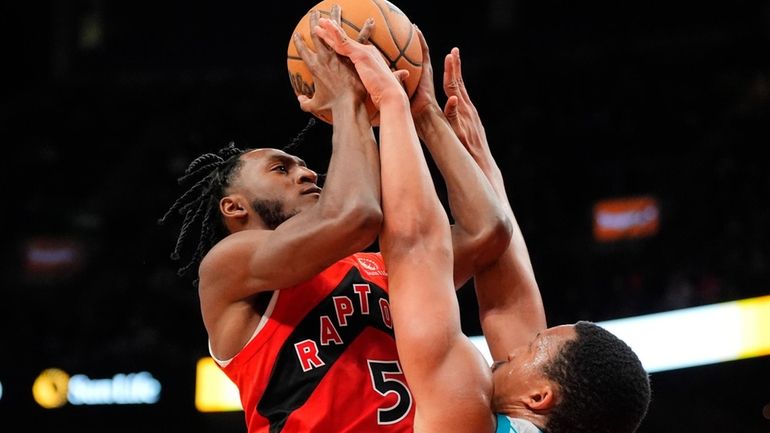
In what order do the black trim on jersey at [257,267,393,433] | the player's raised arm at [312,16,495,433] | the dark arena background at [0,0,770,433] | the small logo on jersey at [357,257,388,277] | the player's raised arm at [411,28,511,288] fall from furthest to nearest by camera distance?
the dark arena background at [0,0,770,433] → the small logo on jersey at [357,257,388,277] → the player's raised arm at [411,28,511,288] → the black trim on jersey at [257,267,393,433] → the player's raised arm at [312,16,495,433]

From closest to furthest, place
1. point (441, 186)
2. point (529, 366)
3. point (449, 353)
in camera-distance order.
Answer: point (449, 353) < point (529, 366) < point (441, 186)

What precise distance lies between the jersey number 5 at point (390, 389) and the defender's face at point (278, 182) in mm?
587

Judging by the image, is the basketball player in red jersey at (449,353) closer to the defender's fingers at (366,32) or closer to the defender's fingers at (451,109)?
the defender's fingers at (366,32)

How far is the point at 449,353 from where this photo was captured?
285 centimetres

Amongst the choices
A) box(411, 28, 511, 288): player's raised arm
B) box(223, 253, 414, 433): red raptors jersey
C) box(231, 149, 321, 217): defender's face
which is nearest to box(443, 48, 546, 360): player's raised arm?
box(411, 28, 511, 288): player's raised arm

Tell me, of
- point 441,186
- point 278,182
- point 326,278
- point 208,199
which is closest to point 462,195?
point 326,278

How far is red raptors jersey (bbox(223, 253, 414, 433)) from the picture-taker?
9.91 ft

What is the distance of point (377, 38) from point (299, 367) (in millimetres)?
1001

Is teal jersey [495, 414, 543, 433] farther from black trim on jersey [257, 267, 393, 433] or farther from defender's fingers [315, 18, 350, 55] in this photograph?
defender's fingers [315, 18, 350, 55]

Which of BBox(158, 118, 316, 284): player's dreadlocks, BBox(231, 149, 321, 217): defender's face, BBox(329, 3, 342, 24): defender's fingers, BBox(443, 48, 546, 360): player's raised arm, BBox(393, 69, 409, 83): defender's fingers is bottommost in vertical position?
BBox(443, 48, 546, 360): player's raised arm

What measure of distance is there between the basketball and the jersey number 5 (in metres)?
0.75

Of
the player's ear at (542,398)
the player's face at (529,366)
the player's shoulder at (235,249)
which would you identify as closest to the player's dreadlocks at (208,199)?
the player's shoulder at (235,249)

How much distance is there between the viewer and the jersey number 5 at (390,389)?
3070 millimetres

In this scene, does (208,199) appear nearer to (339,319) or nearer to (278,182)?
(278,182)
